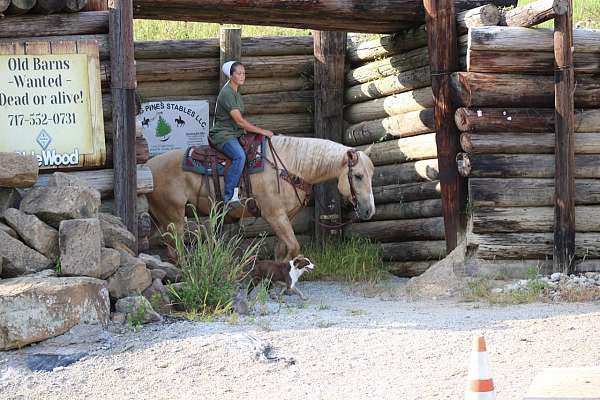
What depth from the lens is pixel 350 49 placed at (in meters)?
14.9

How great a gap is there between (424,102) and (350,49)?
7.55 ft

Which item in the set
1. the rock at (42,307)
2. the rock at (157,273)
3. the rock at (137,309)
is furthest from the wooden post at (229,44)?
the rock at (42,307)

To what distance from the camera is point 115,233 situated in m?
9.73

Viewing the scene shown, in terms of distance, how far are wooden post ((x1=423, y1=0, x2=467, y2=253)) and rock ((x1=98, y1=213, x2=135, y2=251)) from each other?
3.93 meters

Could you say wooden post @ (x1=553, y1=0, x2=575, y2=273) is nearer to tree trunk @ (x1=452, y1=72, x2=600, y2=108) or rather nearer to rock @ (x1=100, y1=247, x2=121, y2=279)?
tree trunk @ (x1=452, y1=72, x2=600, y2=108)

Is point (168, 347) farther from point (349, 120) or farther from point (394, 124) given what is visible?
point (349, 120)

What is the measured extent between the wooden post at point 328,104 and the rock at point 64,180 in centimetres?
544

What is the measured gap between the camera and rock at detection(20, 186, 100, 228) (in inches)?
361

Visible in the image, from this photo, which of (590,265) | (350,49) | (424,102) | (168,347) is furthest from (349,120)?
(168,347)

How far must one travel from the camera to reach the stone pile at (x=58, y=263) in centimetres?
824

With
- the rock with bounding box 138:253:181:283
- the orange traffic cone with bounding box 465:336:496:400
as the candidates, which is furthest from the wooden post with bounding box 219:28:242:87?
the orange traffic cone with bounding box 465:336:496:400

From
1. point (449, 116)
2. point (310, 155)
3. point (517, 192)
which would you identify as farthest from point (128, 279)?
point (517, 192)

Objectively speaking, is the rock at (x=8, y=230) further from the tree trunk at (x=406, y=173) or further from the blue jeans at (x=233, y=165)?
the tree trunk at (x=406, y=173)

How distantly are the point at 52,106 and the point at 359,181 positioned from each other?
3967mm
